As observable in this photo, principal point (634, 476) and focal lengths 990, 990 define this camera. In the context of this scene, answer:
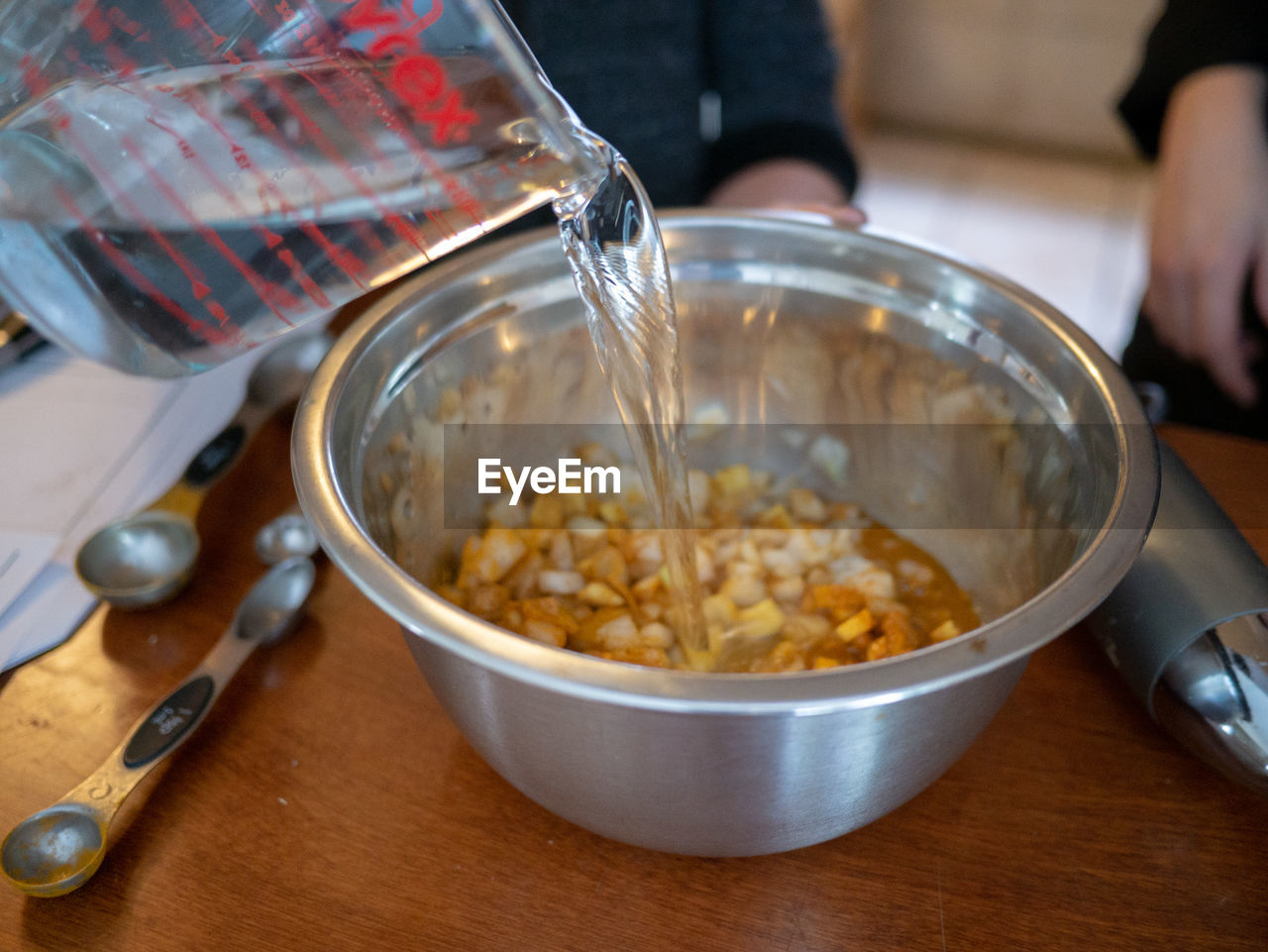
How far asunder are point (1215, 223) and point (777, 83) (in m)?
0.47

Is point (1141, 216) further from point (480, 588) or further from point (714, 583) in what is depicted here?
point (480, 588)

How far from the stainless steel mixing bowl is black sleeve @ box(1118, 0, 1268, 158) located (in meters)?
0.51

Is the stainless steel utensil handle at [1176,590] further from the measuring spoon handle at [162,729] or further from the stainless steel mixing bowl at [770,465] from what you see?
the measuring spoon handle at [162,729]

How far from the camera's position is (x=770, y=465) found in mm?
820

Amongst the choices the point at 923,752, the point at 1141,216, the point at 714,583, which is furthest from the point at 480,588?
the point at 1141,216

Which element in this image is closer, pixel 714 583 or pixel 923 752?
pixel 923 752

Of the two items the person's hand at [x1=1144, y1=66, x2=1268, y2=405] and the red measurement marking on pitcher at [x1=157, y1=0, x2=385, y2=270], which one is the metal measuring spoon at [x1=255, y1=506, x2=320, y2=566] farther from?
the person's hand at [x1=1144, y1=66, x2=1268, y2=405]

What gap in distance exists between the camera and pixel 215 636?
25.1 inches

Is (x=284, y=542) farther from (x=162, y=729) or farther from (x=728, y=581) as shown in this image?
(x=728, y=581)

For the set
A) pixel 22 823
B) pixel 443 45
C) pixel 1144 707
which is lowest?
pixel 1144 707

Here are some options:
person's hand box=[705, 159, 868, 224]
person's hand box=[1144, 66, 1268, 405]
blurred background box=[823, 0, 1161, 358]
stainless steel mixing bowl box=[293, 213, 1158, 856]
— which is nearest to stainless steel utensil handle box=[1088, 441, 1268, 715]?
stainless steel mixing bowl box=[293, 213, 1158, 856]

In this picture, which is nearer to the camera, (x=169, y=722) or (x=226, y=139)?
(x=226, y=139)

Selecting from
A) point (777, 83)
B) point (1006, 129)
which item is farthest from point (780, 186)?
point (1006, 129)

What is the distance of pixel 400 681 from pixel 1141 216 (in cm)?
242
